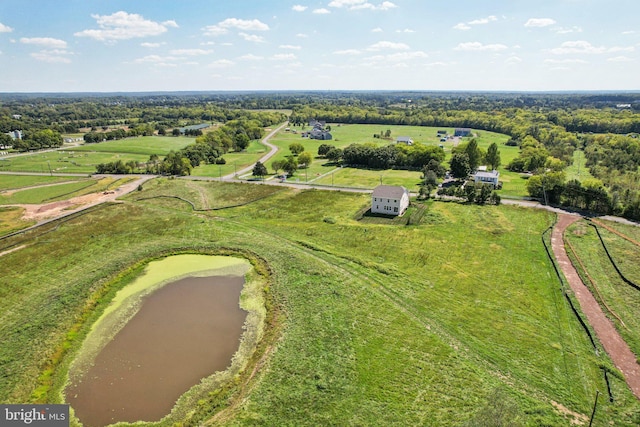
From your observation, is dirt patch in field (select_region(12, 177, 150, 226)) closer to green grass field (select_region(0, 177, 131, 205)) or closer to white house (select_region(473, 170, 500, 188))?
green grass field (select_region(0, 177, 131, 205))

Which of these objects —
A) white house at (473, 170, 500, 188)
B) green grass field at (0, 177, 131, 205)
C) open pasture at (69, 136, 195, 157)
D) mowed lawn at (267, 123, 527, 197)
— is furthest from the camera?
open pasture at (69, 136, 195, 157)

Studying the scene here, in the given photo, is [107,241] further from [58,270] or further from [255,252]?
[255,252]

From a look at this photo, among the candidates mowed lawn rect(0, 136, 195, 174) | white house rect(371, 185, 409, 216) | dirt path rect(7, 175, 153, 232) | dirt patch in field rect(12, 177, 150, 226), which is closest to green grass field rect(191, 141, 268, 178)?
dirt path rect(7, 175, 153, 232)

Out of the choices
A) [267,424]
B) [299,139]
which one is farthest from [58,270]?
[299,139]

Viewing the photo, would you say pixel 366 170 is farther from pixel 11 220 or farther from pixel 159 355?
pixel 159 355

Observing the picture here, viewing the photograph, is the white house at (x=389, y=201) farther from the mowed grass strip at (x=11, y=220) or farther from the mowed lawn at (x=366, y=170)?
the mowed grass strip at (x=11, y=220)

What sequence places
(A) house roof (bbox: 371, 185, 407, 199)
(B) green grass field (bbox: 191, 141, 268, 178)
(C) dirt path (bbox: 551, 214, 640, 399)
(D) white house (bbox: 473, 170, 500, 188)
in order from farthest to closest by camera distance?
(B) green grass field (bbox: 191, 141, 268, 178), (D) white house (bbox: 473, 170, 500, 188), (A) house roof (bbox: 371, 185, 407, 199), (C) dirt path (bbox: 551, 214, 640, 399)

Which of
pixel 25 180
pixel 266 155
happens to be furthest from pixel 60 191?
pixel 266 155
